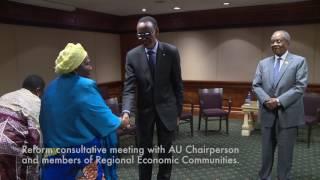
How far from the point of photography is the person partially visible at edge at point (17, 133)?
250cm

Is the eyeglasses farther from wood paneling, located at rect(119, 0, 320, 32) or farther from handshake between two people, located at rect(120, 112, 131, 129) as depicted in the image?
wood paneling, located at rect(119, 0, 320, 32)

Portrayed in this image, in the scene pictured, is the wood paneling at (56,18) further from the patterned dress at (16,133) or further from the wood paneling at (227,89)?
the patterned dress at (16,133)

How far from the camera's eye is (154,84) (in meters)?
2.66

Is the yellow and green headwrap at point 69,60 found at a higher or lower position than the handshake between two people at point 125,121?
higher

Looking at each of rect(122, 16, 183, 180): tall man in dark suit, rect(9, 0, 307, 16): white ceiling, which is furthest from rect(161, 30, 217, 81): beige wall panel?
rect(122, 16, 183, 180): tall man in dark suit

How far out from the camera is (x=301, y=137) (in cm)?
573

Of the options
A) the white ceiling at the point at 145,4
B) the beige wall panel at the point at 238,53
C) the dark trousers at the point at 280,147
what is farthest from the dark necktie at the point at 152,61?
the beige wall panel at the point at 238,53

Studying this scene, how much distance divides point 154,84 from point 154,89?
0.13 feet

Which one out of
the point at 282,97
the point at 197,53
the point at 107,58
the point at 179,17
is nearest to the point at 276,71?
the point at 282,97

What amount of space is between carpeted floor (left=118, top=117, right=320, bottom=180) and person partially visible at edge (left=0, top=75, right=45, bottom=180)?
1492 mm

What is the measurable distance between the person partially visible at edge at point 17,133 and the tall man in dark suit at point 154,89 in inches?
29.2

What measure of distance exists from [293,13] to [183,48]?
2.73 meters

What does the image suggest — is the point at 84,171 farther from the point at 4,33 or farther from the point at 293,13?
the point at 293,13

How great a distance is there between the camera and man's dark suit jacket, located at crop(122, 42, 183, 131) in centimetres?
266
